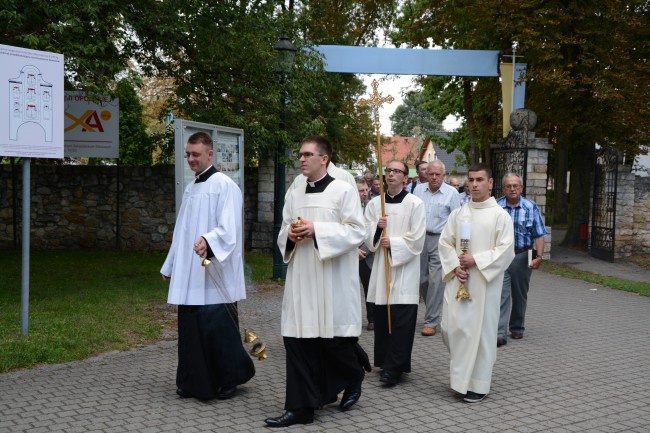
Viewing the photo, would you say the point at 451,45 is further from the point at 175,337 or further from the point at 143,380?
the point at 143,380

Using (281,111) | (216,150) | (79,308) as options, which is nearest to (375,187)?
(281,111)

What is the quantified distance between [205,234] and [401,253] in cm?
194

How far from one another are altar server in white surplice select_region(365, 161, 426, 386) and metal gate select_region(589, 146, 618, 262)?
1223 centimetres

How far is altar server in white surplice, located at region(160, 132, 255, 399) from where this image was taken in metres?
6.35


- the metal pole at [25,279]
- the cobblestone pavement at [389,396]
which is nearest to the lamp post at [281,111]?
the cobblestone pavement at [389,396]

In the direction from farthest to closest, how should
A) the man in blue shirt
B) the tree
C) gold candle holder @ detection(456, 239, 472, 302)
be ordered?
the tree < the man in blue shirt < gold candle holder @ detection(456, 239, 472, 302)

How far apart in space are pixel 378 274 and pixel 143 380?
2.31 metres

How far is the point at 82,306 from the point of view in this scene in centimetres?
1041

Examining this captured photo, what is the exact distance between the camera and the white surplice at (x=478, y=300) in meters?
6.52

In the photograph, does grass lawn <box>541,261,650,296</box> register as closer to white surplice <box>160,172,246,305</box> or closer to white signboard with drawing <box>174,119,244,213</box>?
white signboard with drawing <box>174,119,244,213</box>

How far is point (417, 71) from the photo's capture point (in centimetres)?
1878

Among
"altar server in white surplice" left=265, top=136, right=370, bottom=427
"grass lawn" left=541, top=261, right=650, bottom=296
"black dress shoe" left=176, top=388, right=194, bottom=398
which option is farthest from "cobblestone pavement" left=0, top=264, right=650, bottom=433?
"grass lawn" left=541, top=261, right=650, bottom=296

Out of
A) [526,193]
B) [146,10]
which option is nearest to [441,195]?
[146,10]

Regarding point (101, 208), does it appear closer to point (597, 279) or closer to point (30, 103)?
point (30, 103)
